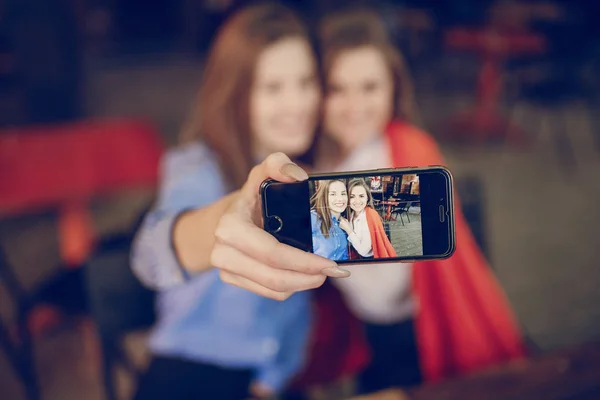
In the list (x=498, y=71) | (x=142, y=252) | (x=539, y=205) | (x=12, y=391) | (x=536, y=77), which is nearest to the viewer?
(x=142, y=252)

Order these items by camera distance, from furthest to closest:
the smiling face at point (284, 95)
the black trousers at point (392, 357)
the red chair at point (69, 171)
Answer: the red chair at point (69, 171)
the black trousers at point (392, 357)
the smiling face at point (284, 95)

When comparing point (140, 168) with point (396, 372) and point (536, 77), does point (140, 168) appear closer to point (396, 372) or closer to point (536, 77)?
point (396, 372)

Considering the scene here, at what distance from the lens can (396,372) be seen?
91 centimetres

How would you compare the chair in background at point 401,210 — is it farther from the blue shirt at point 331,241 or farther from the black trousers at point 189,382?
the black trousers at point 189,382

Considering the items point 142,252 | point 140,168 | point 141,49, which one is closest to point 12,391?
point 140,168

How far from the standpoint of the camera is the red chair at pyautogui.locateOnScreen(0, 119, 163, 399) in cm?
135

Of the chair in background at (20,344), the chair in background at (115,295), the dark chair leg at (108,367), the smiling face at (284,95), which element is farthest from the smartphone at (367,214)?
the chair in background at (20,344)

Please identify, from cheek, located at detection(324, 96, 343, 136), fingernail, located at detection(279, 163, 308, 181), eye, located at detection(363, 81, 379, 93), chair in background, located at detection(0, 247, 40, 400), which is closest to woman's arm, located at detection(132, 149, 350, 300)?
fingernail, located at detection(279, 163, 308, 181)

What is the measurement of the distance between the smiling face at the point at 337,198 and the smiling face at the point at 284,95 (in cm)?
24

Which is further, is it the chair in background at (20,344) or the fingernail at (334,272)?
the chair in background at (20,344)

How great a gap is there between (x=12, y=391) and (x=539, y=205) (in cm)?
180

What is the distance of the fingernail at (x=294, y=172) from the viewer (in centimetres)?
41

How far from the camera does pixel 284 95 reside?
68 centimetres

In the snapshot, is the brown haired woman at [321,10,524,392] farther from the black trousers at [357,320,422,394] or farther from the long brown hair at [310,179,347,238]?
the long brown hair at [310,179,347,238]
